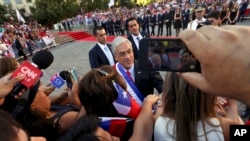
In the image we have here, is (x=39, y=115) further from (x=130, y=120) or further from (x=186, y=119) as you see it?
(x=186, y=119)

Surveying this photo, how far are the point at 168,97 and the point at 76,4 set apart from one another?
36035 millimetres

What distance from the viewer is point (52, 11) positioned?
107 ft

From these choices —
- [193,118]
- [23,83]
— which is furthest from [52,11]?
[193,118]

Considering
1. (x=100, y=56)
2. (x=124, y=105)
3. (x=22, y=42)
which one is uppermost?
(x=124, y=105)

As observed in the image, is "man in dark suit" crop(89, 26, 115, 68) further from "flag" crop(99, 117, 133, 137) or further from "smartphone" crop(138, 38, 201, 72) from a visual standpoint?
"smartphone" crop(138, 38, 201, 72)

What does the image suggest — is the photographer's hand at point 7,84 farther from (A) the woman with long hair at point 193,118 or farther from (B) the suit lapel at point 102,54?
(B) the suit lapel at point 102,54

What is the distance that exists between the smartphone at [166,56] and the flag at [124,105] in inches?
24.0

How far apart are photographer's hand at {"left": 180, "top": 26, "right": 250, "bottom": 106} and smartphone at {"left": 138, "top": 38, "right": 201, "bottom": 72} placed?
0.11 metres

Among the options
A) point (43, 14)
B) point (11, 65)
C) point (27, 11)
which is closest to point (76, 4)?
point (43, 14)

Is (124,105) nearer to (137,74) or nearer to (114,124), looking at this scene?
(114,124)

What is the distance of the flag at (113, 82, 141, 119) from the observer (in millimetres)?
1535

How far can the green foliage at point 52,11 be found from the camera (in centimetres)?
3250

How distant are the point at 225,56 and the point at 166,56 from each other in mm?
328

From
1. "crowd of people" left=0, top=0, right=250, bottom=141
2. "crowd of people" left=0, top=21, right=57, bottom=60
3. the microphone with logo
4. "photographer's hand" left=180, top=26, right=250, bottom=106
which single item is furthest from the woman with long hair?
"crowd of people" left=0, top=21, right=57, bottom=60
